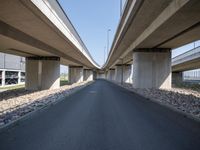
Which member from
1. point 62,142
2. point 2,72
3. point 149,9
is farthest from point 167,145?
point 2,72

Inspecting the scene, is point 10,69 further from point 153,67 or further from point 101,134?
point 101,134

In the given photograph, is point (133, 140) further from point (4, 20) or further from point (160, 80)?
point (160, 80)

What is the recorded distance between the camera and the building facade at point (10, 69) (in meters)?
56.6

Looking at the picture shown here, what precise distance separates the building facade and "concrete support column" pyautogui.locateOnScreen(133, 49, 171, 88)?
41.2 metres

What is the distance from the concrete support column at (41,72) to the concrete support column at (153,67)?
11.0 m

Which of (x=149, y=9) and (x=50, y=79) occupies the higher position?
(x=149, y=9)

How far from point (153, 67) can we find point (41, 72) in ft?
47.0

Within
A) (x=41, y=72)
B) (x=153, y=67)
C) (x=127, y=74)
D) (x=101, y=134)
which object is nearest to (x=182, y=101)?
(x=101, y=134)

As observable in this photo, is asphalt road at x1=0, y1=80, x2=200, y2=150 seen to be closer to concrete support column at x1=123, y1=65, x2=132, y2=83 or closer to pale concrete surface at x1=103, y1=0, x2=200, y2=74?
pale concrete surface at x1=103, y1=0, x2=200, y2=74

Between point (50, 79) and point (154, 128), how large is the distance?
75.2 feet

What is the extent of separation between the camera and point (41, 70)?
2823 centimetres

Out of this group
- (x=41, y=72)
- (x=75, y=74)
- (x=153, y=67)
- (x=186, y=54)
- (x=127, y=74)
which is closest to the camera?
(x=153, y=67)

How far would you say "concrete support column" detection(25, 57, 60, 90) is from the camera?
27.8 meters

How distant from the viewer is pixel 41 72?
2819 cm
